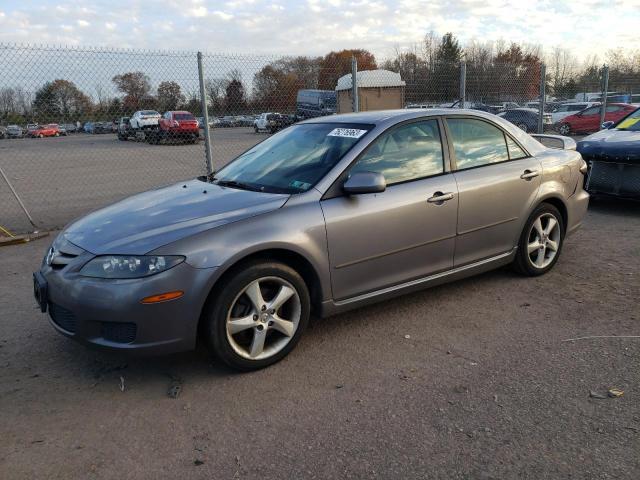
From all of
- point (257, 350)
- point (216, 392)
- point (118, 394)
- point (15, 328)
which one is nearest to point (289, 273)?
point (257, 350)

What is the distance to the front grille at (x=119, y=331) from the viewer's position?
3.05m

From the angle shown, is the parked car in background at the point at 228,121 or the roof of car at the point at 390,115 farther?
the parked car in background at the point at 228,121

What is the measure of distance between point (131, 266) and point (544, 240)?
144 inches

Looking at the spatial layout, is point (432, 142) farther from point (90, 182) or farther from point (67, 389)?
point (90, 182)

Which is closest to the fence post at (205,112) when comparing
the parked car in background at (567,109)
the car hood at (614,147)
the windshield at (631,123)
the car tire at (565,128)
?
the car hood at (614,147)

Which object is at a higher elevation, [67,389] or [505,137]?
[505,137]

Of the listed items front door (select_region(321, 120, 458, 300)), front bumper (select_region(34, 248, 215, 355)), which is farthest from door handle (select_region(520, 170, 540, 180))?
front bumper (select_region(34, 248, 215, 355))

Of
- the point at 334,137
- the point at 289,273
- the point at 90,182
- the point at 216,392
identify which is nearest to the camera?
the point at 216,392

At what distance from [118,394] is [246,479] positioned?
1.17 meters

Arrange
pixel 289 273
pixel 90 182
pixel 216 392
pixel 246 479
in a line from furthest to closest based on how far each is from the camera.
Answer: pixel 90 182 → pixel 289 273 → pixel 216 392 → pixel 246 479

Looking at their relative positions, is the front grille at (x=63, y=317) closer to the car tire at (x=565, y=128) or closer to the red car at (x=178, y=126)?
the red car at (x=178, y=126)

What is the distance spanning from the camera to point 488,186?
436cm

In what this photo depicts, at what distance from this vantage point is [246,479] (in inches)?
94.8

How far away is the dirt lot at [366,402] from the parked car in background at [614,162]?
3547mm
